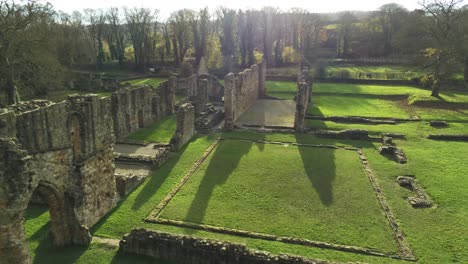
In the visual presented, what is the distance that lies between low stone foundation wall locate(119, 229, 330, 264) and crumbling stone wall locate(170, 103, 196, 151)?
9.35 metres

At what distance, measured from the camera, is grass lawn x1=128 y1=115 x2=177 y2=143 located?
23.7 meters

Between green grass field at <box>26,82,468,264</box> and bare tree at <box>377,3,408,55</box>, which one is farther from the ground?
bare tree at <box>377,3,408,55</box>

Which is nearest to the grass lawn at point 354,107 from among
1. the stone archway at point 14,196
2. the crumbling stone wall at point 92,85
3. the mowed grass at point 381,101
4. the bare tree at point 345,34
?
the mowed grass at point 381,101

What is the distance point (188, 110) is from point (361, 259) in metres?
14.1

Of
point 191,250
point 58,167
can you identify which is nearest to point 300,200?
point 191,250

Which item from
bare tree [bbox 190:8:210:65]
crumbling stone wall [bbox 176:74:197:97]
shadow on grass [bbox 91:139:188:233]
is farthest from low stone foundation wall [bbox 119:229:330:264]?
bare tree [bbox 190:8:210:65]

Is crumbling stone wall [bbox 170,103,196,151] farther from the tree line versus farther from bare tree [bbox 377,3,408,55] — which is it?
bare tree [bbox 377,3,408,55]

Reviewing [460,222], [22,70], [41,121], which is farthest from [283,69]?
[41,121]

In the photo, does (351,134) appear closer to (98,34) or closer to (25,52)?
(25,52)

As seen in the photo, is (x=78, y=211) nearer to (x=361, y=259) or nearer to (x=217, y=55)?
(x=361, y=259)

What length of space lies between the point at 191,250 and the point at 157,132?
15.2 meters

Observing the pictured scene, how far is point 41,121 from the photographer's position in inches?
412

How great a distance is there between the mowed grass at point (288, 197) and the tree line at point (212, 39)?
1990 centimetres

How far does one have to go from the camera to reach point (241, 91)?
29297 millimetres
